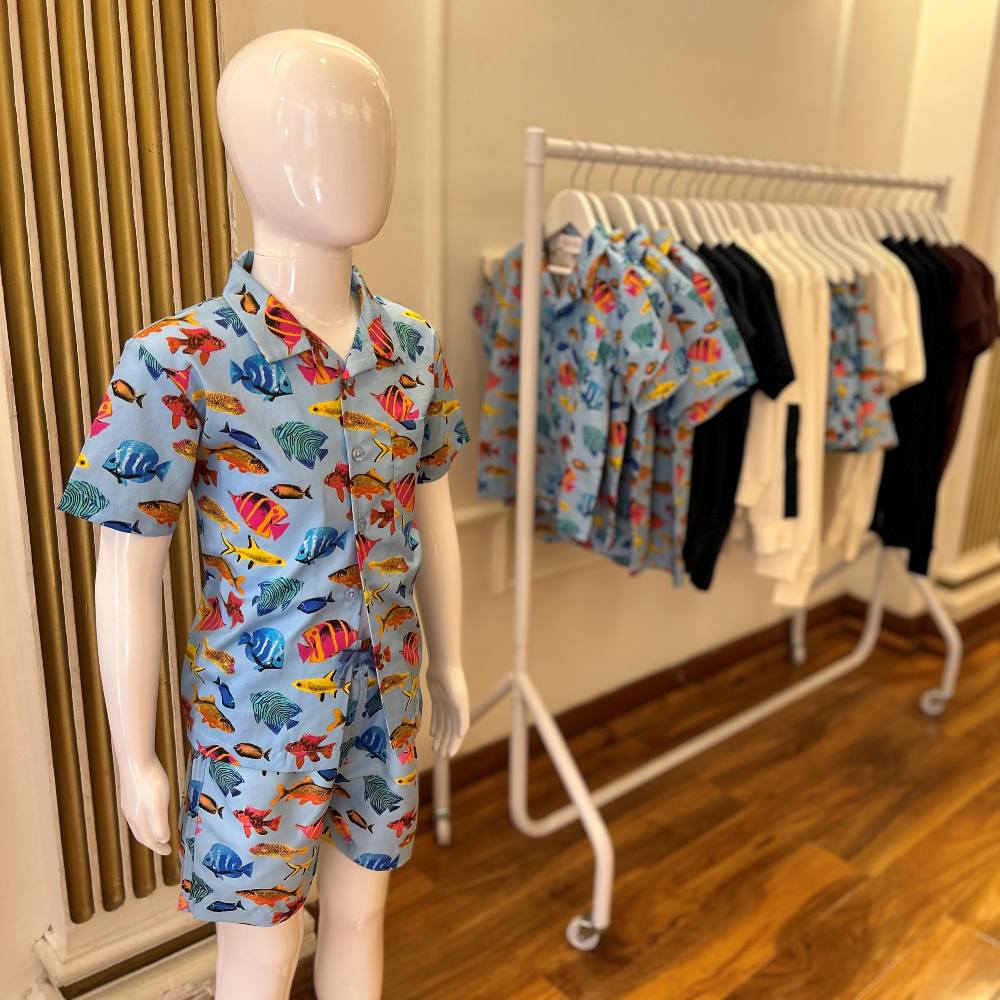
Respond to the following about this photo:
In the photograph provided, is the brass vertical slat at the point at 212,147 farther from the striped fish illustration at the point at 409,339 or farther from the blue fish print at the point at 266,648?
the blue fish print at the point at 266,648

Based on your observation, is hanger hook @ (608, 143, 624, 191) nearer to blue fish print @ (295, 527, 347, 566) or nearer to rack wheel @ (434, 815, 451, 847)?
blue fish print @ (295, 527, 347, 566)

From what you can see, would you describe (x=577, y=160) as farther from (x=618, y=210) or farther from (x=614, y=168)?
(x=614, y=168)

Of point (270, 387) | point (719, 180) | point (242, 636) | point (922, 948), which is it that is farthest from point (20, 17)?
point (922, 948)

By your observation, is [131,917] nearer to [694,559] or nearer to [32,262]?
[32,262]

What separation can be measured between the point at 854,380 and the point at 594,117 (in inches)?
32.9

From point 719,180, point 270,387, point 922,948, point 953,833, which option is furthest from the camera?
point 719,180

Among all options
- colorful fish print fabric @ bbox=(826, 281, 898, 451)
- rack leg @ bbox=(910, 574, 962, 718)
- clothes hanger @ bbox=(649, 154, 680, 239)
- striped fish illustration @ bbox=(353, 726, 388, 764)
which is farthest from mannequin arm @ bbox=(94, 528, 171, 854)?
rack leg @ bbox=(910, 574, 962, 718)

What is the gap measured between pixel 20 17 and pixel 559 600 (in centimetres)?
172

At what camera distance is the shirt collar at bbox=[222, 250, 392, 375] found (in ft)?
3.41

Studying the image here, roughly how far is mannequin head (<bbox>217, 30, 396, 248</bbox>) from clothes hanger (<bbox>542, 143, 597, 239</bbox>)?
0.84 m

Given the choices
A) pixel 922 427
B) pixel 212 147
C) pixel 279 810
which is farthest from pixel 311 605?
pixel 922 427

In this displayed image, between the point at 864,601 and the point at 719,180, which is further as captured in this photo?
the point at 864,601

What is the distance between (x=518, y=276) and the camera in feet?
6.20

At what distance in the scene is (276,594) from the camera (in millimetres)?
1084
